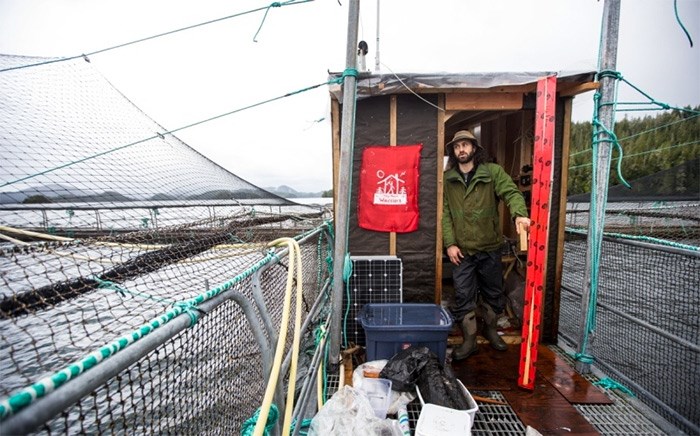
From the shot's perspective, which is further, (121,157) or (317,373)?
(121,157)

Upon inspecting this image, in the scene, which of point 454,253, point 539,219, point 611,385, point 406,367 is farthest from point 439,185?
point 611,385

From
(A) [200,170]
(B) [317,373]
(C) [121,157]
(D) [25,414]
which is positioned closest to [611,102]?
(B) [317,373]

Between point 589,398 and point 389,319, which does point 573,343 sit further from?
point 389,319

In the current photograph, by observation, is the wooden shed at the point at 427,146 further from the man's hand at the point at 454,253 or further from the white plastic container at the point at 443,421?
Answer: the white plastic container at the point at 443,421

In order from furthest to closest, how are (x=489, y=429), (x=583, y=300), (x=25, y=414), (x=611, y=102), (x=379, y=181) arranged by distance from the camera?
(x=379, y=181)
(x=583, y=300)
(x=611, y=102)
(x=489, y=429)
(x=25, y=414)

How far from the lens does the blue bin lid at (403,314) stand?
3164 mm

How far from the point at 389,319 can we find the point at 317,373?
0.98 metres

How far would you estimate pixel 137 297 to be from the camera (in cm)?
416

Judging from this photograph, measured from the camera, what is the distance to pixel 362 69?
355cm

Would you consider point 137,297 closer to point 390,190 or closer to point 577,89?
point 390,190

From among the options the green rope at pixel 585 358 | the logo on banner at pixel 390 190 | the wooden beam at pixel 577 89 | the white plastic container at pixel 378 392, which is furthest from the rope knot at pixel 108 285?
the wooden beam at pixel 577 89

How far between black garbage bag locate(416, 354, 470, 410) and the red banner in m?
1.65

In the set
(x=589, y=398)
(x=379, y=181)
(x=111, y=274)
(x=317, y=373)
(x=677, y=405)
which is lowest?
(x=677, y=405)

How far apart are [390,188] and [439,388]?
2198mm
